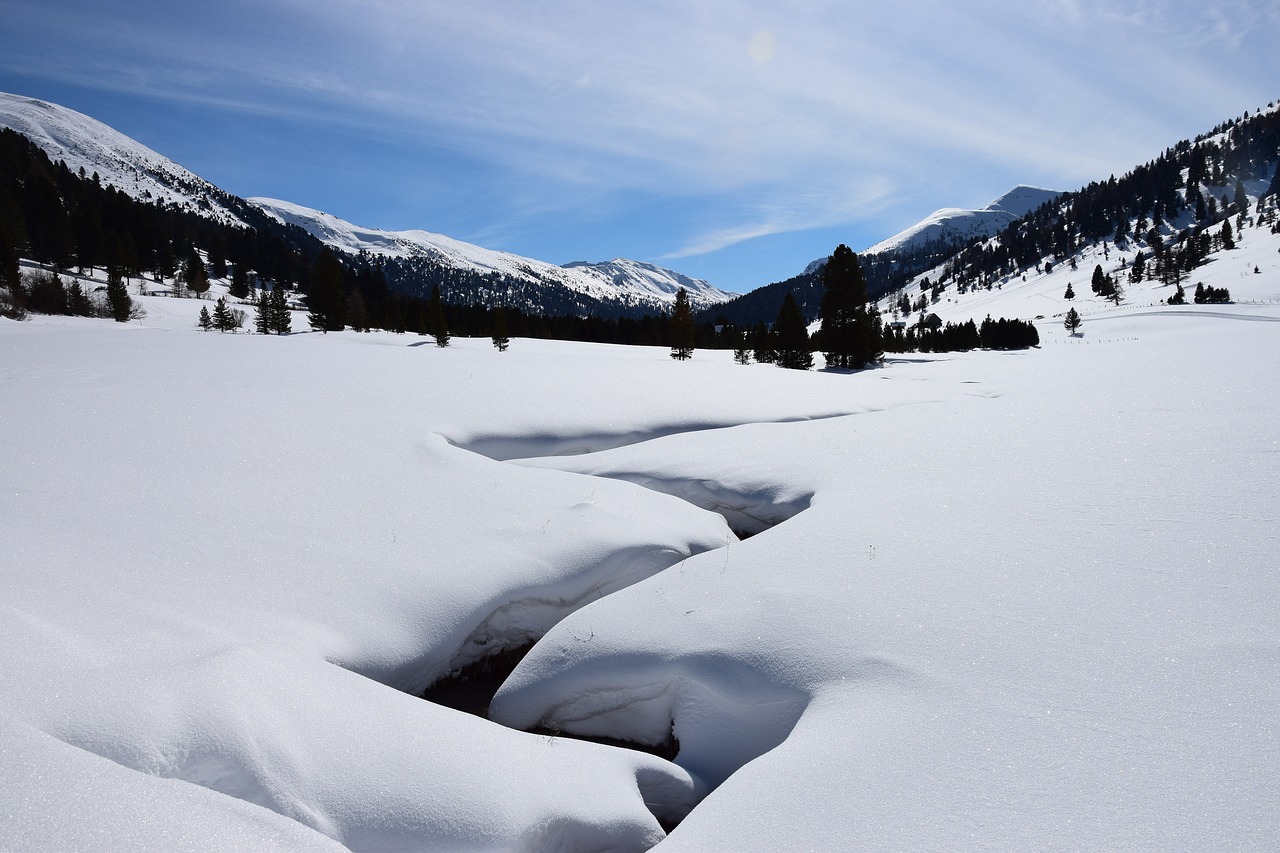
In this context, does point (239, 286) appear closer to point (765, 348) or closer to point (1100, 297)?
point (765, 348)

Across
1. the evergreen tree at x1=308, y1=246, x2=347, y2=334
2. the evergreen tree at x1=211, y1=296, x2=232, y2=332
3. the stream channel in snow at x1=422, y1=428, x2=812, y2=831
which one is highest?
the evergreen tree at x1=308, y1=246, x2=347, y2=334

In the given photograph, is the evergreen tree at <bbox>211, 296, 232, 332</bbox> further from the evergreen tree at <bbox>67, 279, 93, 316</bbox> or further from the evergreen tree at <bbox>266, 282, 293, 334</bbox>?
the evergreen tree at <bbox>67, 279, 93, 316</bbox>

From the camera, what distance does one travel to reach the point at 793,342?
4062 centimetres

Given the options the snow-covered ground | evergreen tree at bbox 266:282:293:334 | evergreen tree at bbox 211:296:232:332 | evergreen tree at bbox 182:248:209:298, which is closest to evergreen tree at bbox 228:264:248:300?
evergreen tree at bbox 182:248:209:298

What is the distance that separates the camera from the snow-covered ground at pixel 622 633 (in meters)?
2.93

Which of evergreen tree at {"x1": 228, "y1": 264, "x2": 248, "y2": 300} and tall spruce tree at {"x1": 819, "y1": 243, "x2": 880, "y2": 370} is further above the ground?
evergreen tree at {"x1": 228, "y1": 264, "x2": 248, "y2": 300}

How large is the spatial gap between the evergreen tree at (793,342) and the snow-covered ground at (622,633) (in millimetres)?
31035

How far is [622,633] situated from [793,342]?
38043 millimetres

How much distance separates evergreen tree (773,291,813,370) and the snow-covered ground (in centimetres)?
3104

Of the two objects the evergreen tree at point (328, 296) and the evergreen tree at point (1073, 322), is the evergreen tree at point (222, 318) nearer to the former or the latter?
the evergreen tree at point (328, 296)

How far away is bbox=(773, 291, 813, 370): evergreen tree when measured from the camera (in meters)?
40.3

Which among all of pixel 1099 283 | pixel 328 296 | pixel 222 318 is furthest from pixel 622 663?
pixel 1099 283

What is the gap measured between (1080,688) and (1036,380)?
20.6m

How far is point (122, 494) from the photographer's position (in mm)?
5934
